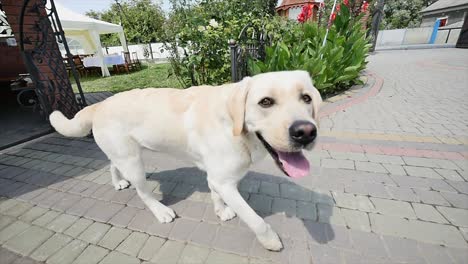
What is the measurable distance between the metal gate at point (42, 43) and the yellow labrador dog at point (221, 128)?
110 inches

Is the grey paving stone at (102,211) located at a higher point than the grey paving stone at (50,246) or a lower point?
higher

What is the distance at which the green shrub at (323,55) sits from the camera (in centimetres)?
543

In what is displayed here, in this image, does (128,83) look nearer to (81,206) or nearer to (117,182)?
(117,182)

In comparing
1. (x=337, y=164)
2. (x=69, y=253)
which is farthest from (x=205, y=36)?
(x=69, y=253)

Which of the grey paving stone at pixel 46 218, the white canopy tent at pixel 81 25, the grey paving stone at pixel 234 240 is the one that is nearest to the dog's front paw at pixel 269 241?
the grey paving stone at pixel 234 240

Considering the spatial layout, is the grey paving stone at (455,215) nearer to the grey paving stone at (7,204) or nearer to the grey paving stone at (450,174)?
the grey paving stone at (450,174)

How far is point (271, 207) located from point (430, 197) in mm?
1832

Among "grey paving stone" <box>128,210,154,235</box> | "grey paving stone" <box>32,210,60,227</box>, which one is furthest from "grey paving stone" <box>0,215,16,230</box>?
"grey paving stone" <box>128,210,154,235</box>

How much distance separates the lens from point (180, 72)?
6410mm

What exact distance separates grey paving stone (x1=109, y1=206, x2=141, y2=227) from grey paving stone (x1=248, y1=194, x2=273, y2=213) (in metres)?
1.36

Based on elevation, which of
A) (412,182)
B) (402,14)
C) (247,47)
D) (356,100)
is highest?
(402,14)

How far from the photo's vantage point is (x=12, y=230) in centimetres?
238

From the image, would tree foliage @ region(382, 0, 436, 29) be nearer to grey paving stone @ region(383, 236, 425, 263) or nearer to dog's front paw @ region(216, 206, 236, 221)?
grey paving stone @ region(383, 236, 425, 263)

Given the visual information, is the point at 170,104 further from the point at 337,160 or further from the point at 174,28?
the point at 174,28
